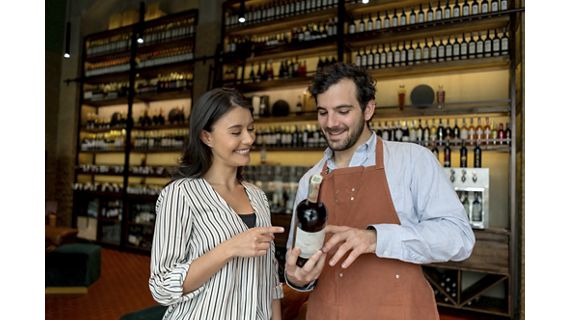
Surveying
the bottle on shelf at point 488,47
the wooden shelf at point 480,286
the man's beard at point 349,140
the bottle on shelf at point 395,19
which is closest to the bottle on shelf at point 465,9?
the bottle on shelf at point 488,47

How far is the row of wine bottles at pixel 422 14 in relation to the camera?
4938 millimetres

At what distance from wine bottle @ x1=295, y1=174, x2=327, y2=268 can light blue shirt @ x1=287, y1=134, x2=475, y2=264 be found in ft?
0.72

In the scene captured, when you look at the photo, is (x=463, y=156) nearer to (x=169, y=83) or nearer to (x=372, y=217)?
(x=372, y=217)

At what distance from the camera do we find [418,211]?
58.4 inches

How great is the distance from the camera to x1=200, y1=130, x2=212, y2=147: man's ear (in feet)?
5.32

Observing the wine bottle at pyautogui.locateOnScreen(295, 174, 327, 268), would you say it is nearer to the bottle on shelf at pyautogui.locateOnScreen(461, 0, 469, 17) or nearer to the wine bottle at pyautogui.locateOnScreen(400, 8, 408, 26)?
the bottle on shelf at pyautogui.locateOnScreen(461, 0, 469, 17)

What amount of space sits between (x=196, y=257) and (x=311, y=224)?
0.47 meters

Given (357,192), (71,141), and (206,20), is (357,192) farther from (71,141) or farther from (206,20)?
(71,141)

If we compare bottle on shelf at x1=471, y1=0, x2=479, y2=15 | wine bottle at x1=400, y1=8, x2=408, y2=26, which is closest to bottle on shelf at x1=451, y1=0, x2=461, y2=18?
bottle on shelf at x1=471, y1=0, x2=479, y2=15

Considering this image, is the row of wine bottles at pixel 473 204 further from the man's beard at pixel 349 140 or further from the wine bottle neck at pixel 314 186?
the wine bottle neck at pixel 314 186

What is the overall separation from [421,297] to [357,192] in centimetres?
43

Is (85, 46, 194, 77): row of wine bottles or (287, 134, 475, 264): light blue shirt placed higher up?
(85, 46, 194, 77): row of wine bottles

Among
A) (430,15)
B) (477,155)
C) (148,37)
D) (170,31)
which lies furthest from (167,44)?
(477,155)
